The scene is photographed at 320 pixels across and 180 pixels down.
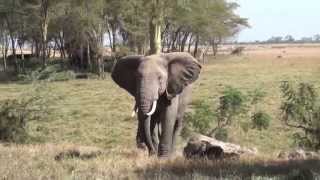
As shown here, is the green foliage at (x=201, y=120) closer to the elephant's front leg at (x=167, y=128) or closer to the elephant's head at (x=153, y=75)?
the elephant's head at (x=153, y=75)

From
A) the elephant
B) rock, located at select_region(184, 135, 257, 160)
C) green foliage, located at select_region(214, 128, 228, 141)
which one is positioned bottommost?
green foliage, located at select_region(214, 128, 228, 141)

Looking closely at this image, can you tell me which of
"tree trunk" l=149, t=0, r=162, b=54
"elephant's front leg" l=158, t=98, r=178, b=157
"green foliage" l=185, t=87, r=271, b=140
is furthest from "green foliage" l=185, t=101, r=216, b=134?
"tree trunk" l=149, t=0, r=162, b=54

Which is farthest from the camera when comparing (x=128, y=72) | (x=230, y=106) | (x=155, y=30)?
(x=155, y=30)

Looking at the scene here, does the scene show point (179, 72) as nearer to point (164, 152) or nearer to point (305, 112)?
point (164, 152)

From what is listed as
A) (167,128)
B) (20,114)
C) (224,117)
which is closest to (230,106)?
(224,117)

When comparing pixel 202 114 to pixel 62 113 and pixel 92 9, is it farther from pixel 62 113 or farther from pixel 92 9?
pixel 92 9

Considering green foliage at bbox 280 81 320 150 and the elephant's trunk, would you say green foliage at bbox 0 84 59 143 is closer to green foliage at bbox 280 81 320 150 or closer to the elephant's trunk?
the elephant's trunk

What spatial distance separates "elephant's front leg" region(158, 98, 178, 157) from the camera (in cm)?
1506

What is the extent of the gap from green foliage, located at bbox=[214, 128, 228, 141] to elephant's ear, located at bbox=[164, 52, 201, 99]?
17.5 ft

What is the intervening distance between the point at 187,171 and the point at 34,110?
428 inches

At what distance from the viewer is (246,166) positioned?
1167 centimetres

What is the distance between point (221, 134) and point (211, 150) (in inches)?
268

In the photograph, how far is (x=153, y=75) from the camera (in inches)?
574

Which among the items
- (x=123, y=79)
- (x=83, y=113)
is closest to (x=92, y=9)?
(x=83, y=113)
